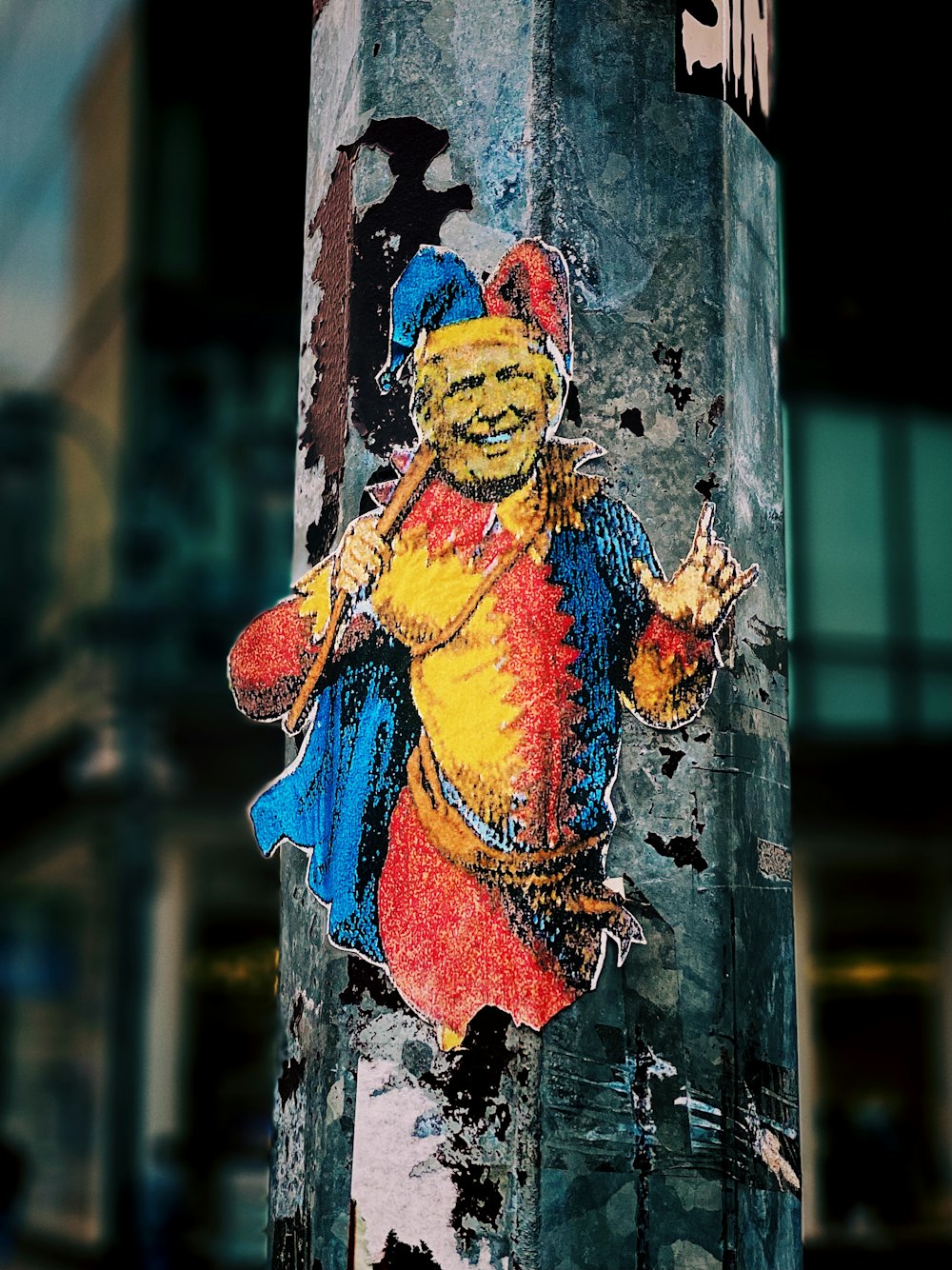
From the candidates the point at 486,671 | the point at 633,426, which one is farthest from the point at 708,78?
the point at 486,671

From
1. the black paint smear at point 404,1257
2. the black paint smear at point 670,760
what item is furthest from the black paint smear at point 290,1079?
the black paint smear at point 670,760

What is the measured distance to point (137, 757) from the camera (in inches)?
517

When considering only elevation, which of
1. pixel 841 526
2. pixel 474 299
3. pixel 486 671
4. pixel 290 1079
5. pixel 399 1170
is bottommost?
pixel 399 1170

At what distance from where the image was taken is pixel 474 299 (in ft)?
7.38

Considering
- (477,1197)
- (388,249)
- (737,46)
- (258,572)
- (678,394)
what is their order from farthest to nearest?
(258,572), (737,46), (388,249), (678,394), (477,1197)

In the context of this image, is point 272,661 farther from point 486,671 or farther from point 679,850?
point 679,850

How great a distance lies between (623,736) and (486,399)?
51 cm

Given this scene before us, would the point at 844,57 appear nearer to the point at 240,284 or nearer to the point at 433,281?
the point at 240,284

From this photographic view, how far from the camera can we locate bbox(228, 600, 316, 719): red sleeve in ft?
7.76

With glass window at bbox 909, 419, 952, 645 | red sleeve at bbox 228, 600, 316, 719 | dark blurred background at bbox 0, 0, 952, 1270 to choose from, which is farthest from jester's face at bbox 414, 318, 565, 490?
glass window at bbox 909, 419, 952, 645

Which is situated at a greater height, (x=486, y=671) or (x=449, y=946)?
(x=486, y=671)

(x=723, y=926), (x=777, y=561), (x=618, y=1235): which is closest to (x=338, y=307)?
(x=777, y=561)

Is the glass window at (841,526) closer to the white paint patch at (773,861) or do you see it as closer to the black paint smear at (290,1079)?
the white paint patch at (773,861)

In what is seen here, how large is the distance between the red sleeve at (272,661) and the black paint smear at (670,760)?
547 millimetres
